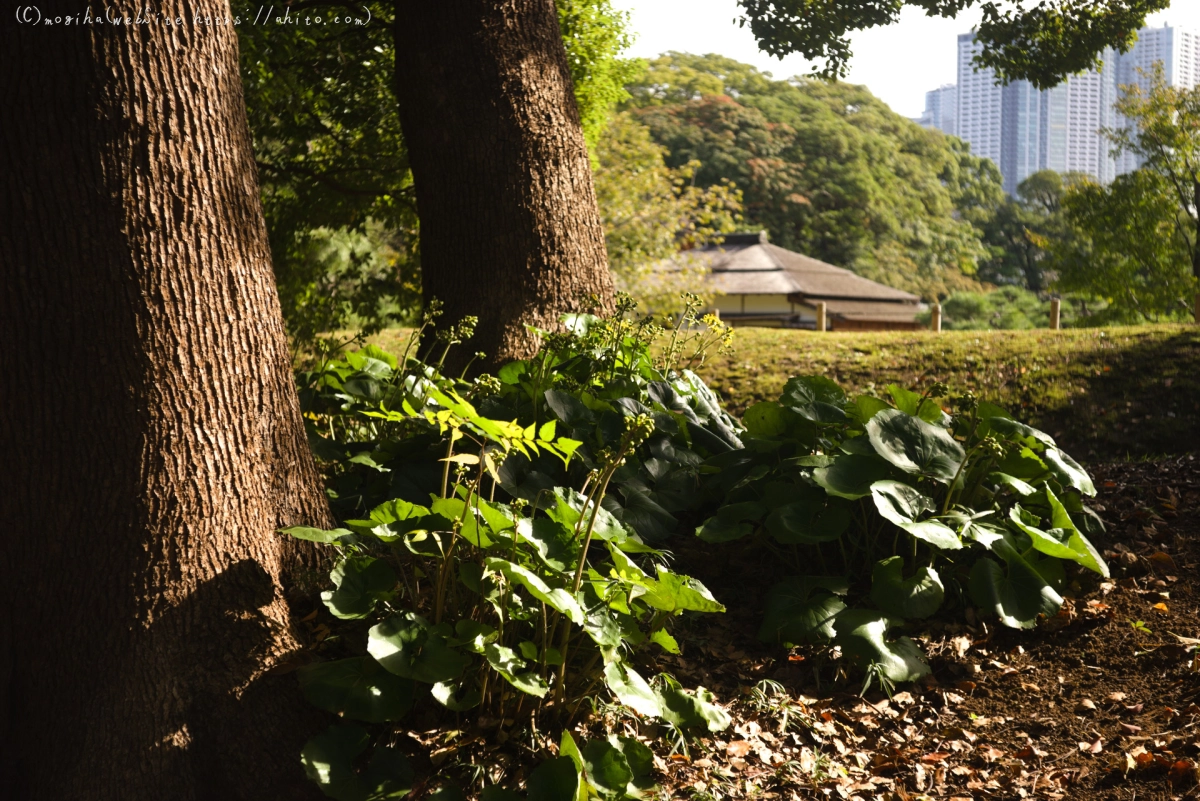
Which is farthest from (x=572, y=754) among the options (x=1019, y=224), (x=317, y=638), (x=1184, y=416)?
(x=1019, y=224)

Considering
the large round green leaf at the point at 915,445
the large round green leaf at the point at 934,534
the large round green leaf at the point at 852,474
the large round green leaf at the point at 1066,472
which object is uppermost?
the large round green leaf at the point at 915,445

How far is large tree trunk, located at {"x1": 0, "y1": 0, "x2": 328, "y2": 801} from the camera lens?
2.13 m

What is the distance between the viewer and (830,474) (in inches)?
121

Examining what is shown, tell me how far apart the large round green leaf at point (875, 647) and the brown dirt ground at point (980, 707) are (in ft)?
0.33

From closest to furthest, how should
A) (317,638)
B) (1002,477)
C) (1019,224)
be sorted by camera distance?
1. (317,638)
2. (1002,477)
3. (1019,224)

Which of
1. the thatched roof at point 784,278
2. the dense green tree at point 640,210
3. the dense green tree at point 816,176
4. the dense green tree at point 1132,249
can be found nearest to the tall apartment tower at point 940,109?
the dense green tree at point 816,176

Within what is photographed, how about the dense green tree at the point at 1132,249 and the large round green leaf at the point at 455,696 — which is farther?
the dense green tree at the point at 1132,249

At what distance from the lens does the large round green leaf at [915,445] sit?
3.08 metres

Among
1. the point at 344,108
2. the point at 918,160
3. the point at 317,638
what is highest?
the point at 918,160

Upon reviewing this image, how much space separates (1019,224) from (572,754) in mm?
47515

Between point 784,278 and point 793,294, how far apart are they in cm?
74

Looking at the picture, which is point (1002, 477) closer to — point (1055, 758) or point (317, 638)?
point (1055, 758)

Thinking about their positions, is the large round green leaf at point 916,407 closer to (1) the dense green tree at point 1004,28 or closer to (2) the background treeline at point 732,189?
(2) the background treeline at point 732,189

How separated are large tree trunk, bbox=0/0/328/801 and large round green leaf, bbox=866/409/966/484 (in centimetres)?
197
